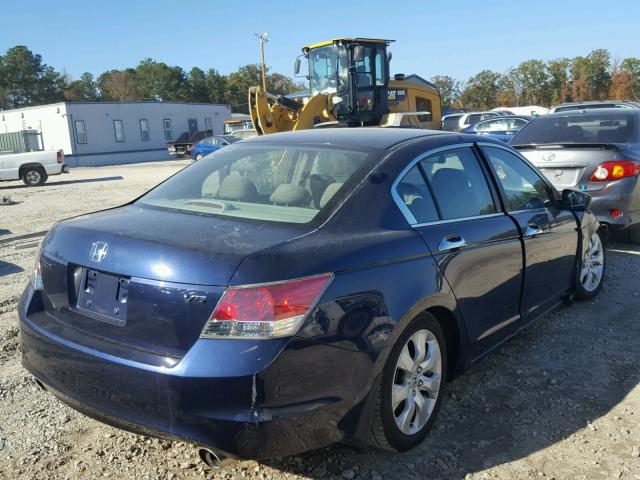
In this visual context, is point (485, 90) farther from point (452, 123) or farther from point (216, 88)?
point (452, 123)

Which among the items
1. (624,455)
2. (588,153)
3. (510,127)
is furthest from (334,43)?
(624,455)

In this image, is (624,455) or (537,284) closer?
(624,455)

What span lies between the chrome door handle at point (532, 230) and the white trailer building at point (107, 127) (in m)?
39.5

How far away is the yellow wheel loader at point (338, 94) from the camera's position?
14.1 meters

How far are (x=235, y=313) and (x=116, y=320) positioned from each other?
0.61 meters

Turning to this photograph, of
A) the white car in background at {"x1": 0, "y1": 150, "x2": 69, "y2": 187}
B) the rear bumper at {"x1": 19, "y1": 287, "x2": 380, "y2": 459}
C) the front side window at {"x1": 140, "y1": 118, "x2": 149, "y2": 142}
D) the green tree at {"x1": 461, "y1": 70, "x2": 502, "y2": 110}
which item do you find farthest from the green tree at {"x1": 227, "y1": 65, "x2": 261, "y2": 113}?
the rear bumper at {"x1": 19, "y1": 287, "x2": 380, "y2": 459}

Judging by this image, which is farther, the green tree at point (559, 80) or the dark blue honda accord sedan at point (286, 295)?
the green tree at point (559, 80)

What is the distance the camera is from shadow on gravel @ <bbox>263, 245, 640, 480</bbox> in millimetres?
2986

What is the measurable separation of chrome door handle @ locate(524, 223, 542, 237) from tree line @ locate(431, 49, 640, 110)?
63.4 m

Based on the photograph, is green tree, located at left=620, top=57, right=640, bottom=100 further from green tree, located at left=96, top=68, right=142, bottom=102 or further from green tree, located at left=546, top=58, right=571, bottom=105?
green tree, located at left=96, top=68, right=142, bottom=102

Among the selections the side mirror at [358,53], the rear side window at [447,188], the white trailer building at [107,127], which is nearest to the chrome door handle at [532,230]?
the rear side window at [447,188]

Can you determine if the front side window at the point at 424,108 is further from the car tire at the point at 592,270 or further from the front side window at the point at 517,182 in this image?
the front side window at the point at 517,182

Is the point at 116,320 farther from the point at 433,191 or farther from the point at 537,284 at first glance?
the point at 537,284

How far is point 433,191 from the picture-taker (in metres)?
3.44
